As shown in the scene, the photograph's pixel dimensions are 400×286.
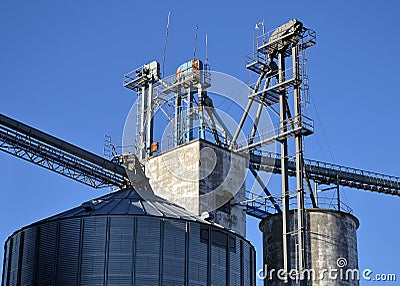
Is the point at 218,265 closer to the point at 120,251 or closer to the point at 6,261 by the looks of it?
the point at 120,251

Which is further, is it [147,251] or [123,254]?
[147,251]

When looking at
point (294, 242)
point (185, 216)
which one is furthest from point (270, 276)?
point (185, 216)

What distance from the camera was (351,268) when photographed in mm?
43688

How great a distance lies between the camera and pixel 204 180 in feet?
152

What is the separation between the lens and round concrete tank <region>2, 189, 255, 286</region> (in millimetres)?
32125

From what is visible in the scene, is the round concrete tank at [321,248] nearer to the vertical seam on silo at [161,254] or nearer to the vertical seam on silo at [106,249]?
the vertical seam on silo at [161,254]

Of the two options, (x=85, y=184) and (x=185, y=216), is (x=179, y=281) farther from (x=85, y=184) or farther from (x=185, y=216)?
(x=85, y=184)

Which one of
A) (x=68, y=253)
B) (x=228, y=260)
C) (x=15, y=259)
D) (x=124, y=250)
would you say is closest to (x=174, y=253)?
(x=124, y=250)

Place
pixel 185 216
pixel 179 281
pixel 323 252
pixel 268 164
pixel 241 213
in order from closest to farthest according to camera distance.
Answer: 1. pixel 179 281
2. pixel 185 216
3. pixel 323 252
4. pixel 241 213
5. pixel 268 164

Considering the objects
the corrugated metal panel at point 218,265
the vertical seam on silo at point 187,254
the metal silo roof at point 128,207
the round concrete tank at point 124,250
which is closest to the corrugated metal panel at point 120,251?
the round concrete tank at point 124,250

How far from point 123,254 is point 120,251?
0.19 meters

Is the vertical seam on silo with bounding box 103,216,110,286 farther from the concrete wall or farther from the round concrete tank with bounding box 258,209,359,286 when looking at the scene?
the round concrete tank with bounding box 258,209,359,286

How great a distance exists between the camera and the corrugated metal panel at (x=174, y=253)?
32.2 meters

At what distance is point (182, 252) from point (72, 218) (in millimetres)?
4831
